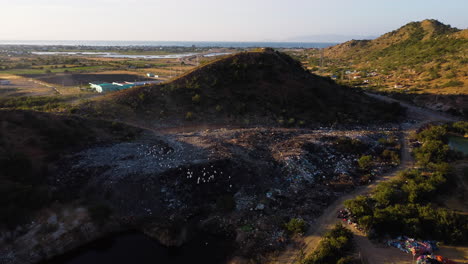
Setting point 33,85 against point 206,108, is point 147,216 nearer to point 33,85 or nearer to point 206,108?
point 206,108

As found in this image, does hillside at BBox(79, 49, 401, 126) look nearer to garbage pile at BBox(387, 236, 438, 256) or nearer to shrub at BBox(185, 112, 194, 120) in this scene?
shrub at BBox(185, 112, 194, 120)

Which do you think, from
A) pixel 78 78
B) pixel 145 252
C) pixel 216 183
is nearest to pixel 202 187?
pixel 216 183

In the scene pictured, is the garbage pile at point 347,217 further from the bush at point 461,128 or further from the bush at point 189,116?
the bush at point 461,128

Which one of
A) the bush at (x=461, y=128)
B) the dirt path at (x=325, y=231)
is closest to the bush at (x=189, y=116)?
the dirt path at (x=325, y=231)

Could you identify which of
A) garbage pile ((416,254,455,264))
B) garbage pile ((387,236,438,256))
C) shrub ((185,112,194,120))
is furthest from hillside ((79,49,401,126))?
garbage pile ((416,254,455,264))

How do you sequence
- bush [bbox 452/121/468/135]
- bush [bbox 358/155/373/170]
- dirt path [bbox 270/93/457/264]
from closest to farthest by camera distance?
1. dirt path [bbox 270/93/457/264]
2. bush [bbox 358/155/373/170]
3. bush [bbox 452/121/468/135]

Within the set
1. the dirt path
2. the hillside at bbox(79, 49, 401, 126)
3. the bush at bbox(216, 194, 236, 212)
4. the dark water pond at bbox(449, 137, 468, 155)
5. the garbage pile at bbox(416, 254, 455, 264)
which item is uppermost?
the hillside at bbox(79, 49, 401, 126)
